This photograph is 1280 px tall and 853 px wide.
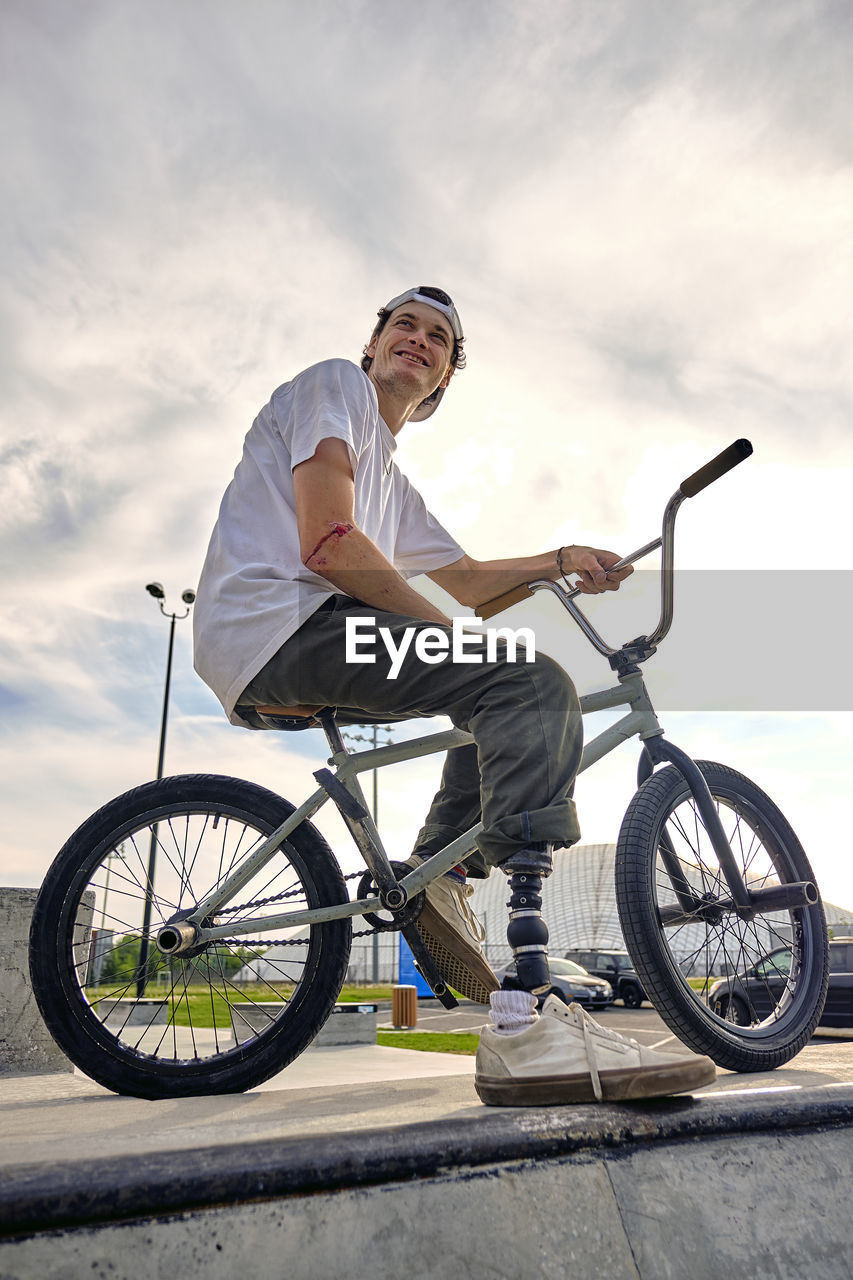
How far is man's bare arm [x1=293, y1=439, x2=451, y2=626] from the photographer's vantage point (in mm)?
2316

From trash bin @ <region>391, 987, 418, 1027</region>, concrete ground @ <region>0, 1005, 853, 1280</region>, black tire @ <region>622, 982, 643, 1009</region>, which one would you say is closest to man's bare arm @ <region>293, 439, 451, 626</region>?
concrete ground @ <region>0, 1005, 853, 1280</region>

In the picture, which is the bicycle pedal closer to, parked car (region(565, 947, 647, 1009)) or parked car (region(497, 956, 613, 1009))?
parked car (region(497, 956, 613, 1009))

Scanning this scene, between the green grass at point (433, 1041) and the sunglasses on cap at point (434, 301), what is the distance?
11095 mm

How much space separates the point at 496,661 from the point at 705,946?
1.34 metres

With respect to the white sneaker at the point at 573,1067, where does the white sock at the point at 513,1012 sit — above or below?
above

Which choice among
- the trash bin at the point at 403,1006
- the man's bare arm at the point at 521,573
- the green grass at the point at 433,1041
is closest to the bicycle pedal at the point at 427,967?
the man's bare arm at the point at 521,573

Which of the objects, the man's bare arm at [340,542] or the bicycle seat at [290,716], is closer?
the man's bare arm at [340,542]

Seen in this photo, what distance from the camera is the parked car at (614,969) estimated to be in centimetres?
2928

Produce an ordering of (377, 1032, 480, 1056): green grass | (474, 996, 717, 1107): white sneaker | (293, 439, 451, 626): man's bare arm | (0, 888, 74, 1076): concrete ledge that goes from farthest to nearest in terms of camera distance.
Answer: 1. (377, 1032, 480, 1056): green grass
2. (0, 888, 74, 1076): concrete ledge
3. (293, 439, 451, 626): man's bare arm
4. (474, 996, 717, 1107): white sneaker

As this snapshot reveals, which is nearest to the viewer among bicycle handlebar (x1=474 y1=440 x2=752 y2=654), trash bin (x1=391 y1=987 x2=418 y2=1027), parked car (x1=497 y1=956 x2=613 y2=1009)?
bicycle handlebar (x1=474 y1=440 x2=752 y2=654)

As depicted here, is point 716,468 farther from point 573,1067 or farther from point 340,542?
point 573,1067

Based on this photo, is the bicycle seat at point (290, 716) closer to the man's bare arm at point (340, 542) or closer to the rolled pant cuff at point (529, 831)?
the man's bare arm at point (340, 542)

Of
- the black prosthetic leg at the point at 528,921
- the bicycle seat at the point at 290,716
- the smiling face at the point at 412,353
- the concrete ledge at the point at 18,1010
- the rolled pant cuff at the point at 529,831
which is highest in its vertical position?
the smiling face at the point at 412,353

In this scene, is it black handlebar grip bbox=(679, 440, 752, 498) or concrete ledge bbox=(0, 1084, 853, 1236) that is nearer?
concrete ledge bbox=(0, 1084, 853, 1236)
